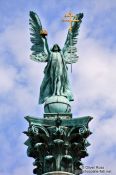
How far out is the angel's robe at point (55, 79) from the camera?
3362 centimetres

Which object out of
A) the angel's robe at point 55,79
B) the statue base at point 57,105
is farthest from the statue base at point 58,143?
the angel's robe at point 55,79

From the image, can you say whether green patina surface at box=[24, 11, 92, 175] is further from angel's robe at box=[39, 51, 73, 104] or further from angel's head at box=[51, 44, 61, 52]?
angel's head at box=[51, 44, 61, 52]

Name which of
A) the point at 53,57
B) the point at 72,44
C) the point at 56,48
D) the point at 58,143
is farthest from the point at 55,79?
the point at 58,143

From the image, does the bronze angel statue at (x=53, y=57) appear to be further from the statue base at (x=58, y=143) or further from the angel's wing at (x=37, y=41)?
the statue base at (x=58, y=143)

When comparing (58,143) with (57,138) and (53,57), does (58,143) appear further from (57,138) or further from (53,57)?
(53,57)

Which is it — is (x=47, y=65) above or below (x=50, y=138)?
above

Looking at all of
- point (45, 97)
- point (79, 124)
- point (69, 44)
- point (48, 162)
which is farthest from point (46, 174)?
point (69, 44)

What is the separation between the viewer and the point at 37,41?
118ft

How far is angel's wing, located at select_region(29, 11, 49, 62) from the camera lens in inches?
1379

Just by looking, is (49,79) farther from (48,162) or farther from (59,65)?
(48,162)

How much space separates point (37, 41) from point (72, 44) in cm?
211

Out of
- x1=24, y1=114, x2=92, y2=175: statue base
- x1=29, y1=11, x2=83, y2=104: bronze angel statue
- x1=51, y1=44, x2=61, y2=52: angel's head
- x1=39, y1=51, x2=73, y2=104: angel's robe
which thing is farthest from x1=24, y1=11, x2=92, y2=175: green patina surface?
x1=51, y1=44, x2=61, y2=52: angel's head

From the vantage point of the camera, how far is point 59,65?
34.1m

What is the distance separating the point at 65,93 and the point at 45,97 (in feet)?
3.79
